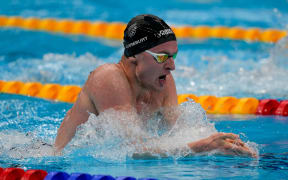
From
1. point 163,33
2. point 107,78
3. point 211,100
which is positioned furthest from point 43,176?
point 211,100

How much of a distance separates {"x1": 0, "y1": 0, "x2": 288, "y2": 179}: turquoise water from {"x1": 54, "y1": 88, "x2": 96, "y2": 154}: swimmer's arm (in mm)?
61

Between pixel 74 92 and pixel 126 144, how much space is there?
3086mm

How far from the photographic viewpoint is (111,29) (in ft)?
31.4

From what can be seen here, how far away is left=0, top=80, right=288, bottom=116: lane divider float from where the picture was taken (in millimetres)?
4945

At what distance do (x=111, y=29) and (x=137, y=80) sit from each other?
6757 mm

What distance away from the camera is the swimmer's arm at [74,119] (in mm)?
2905

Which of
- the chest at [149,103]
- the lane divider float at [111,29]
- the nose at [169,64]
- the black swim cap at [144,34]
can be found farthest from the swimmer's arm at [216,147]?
the lane divider float at [111,29]

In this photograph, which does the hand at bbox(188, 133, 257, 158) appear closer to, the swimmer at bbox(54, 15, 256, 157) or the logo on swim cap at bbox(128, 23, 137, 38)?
the swimmer at bbox(54, 15, 256, 157)

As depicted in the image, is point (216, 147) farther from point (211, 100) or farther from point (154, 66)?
point (211, 100)

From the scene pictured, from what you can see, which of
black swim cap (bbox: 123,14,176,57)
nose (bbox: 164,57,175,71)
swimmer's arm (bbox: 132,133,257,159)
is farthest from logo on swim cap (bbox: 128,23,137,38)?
swimmer's arm (bbox: 132,133,257,159)

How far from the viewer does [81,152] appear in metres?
3.06

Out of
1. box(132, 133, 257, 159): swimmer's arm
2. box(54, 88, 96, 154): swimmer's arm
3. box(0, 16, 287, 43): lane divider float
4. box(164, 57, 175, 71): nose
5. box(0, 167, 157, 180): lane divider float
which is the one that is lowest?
box(0, 167, 157, 180): lane divider float

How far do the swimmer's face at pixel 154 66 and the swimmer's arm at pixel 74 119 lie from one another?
36 cm

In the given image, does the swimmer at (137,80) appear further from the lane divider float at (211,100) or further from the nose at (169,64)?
the lane divider float at (211,100)
